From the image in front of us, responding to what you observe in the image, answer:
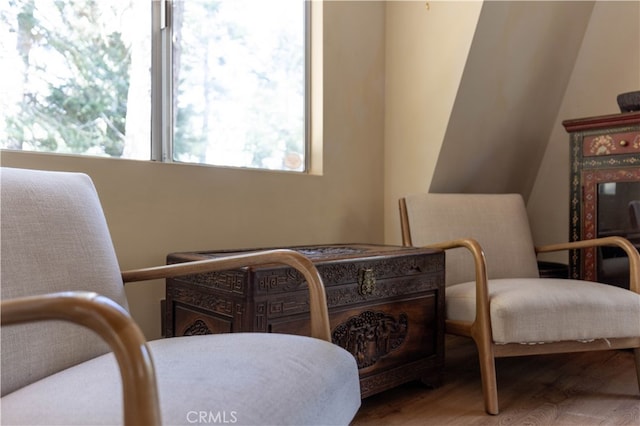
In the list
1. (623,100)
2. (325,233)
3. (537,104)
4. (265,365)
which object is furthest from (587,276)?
(265,365)

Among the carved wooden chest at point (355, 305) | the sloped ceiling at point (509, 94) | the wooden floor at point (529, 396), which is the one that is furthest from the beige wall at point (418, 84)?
the wooden floor at point (529, 396)

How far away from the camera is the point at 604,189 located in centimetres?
221

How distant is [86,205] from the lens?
1.13 metres

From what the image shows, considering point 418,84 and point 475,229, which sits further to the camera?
point 418,84

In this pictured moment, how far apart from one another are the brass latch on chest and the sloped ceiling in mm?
977

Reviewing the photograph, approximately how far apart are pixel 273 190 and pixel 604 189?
1.42 meters

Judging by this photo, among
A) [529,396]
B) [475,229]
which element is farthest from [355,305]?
[475,229]

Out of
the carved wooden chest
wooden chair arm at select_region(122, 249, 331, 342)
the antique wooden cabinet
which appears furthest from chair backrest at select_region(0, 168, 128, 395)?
the antique wooden cabinet

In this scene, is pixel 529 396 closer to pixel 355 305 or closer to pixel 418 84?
pixel 355 305

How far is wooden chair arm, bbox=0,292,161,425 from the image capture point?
1.93 feet

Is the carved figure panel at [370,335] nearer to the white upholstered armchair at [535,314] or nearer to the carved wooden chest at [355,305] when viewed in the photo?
the carved wooden chest at [355,305]

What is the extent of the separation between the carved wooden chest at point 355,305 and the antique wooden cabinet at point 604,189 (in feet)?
2.71

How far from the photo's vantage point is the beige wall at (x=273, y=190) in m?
1.57

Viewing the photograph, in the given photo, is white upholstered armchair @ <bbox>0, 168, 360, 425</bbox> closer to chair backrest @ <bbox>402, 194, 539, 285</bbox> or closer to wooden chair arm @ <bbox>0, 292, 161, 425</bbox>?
wooden chair arm @ <bbox>0, 292, 161, 425</bbox>
